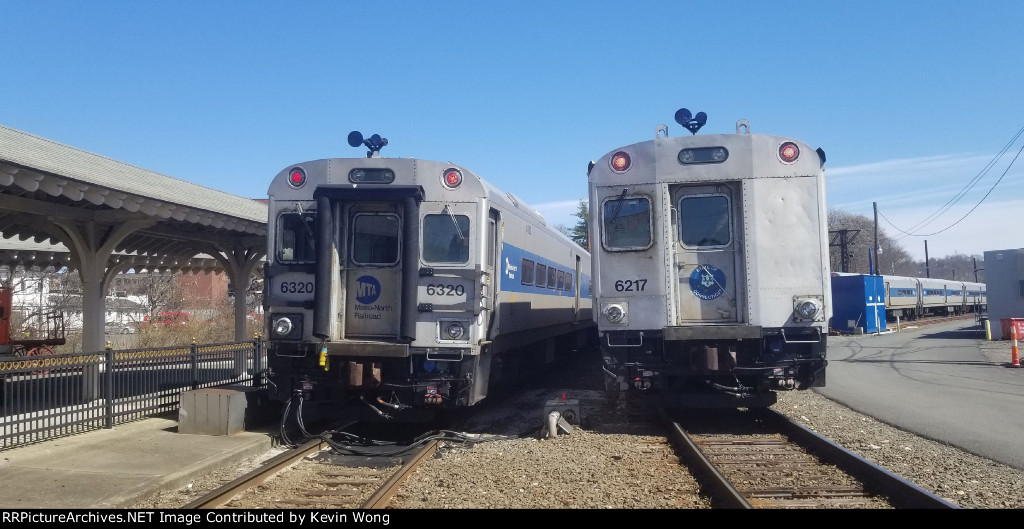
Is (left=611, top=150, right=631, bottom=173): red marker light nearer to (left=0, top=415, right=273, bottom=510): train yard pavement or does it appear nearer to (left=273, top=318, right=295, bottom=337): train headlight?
(left=273, top=318, right=295, bottom=337): train headlight

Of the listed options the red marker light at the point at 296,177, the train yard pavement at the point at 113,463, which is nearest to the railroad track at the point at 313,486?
the train yard pavement at the point at 113,463

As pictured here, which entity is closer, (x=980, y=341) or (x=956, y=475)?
(x=956, y=475)

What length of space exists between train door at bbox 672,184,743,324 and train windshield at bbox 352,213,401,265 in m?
3.57

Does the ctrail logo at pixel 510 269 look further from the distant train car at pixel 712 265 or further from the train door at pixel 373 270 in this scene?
the train door at pixel 373 270

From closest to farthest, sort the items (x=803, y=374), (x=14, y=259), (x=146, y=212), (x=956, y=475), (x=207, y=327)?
(x=956, y=475)
(x=803, y=374)
(x=146, y=212)
(x=14, y=259)
(x=207, y=327)

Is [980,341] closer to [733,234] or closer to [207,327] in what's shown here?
[733,234]

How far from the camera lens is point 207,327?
1222 inches

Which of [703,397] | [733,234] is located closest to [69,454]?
[703,397]

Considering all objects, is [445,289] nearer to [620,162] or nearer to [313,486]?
[620,162]

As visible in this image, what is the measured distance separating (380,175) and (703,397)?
4936 mm

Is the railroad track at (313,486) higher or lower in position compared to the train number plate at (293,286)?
lower

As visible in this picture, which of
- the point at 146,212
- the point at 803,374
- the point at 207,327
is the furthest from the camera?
the point at 207,327

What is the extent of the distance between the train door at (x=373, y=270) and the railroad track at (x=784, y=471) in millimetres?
3859

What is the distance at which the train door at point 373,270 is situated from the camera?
9.52m
